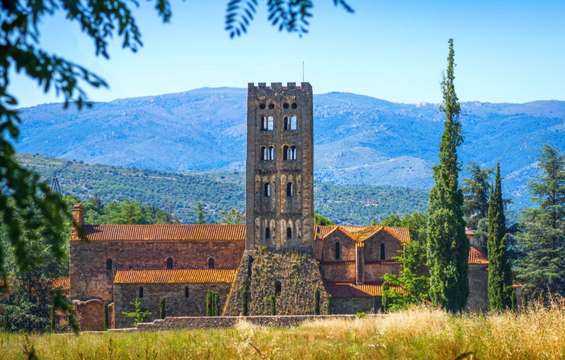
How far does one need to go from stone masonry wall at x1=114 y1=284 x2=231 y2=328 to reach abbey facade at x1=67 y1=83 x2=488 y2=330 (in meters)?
0.05

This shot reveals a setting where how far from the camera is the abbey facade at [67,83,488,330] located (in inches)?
2127

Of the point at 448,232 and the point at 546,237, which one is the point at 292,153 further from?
the point at 546,237

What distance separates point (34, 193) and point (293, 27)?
5.17 ft

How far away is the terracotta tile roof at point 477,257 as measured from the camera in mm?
56938

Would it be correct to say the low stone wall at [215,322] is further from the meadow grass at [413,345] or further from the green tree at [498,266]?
the meadow grass at [413,345]

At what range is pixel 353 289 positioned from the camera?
→ 180 ft

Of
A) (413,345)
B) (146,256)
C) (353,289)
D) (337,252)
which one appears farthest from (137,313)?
(413,345)

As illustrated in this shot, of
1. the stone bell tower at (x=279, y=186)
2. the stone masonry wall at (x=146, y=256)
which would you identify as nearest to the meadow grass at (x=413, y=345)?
the stone bell tower at (x=279, y=186)

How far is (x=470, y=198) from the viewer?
6988cm

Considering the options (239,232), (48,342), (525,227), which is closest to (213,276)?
(239,232)

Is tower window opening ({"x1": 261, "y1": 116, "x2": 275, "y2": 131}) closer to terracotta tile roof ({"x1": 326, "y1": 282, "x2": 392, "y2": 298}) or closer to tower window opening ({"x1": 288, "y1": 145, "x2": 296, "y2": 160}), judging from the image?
tower window opening ({"x1": 288, "y1": 145, "x2": 296, "y2": 160})

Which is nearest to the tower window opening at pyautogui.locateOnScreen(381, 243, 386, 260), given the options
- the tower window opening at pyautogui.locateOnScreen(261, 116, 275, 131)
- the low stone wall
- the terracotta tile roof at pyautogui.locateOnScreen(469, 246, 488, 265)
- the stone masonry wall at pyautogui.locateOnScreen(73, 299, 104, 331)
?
the terracotta tile roof at pyautogui.locateOnScreen(469, 246, 488, 265)

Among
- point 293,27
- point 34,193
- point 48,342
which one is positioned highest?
point 293,27

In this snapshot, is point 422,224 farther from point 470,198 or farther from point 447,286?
point 447,286
